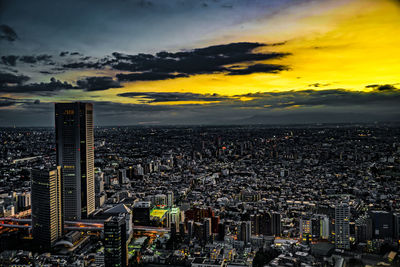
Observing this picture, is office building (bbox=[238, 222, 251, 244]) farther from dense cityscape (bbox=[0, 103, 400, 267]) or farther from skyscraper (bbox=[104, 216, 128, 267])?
skyscraper (bbox=[104, 216, 128, 267])

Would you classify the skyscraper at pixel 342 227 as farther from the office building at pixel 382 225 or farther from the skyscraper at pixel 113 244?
the skyscraper at pixel 113 244

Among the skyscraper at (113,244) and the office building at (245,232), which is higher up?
the skyscraper at (113,244)

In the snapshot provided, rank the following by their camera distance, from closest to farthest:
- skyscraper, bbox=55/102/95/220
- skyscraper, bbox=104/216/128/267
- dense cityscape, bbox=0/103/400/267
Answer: skyscraper, bbox=104/216/128/267
dense cityscape, bbox=0/103/400/267
skyscraper, bbox=55/102/95/220

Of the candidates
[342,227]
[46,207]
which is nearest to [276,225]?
[342,227]

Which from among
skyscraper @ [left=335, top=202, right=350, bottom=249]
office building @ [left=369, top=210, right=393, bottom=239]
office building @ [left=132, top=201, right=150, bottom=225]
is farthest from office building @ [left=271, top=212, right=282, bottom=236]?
office building @ [left=132, top=201, right=150, bottom=225]

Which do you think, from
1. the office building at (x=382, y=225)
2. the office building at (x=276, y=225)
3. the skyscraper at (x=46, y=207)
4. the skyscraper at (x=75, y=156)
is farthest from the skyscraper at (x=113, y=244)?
the office building at (x=382, y=225)

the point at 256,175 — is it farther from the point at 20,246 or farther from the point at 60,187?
the point at 20,246
